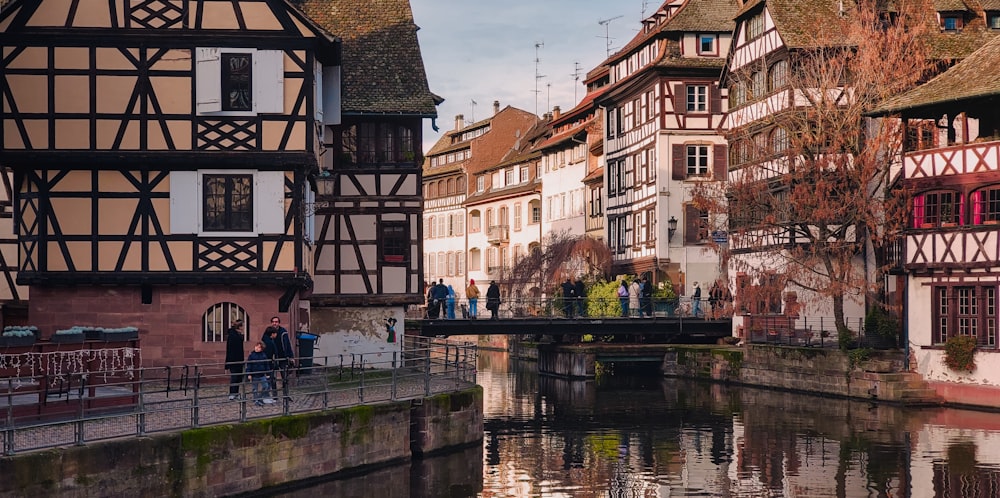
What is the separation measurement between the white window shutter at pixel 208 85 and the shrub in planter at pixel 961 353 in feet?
68.9

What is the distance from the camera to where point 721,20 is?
6775 cm

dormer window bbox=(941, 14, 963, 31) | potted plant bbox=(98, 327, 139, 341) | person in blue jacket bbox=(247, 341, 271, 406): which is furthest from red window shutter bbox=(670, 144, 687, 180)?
potted plant bbox=(98, 327, 139, 341)

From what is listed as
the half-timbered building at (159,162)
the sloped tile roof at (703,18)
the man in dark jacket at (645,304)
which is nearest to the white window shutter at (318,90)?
the half-timbered building at (159,162)

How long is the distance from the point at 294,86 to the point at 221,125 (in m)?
1.89

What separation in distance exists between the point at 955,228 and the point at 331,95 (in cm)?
1755

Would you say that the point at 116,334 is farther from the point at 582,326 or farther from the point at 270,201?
the point at 582,326

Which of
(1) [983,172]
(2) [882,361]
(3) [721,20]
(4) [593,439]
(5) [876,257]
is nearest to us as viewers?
(4) [593,439]

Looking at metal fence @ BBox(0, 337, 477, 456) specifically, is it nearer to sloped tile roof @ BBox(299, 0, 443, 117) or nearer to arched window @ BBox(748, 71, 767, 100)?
sloped tile roof @ BBox(299, 0, 443, 117)

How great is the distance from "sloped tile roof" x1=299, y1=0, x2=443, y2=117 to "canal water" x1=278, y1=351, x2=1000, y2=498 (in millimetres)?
9318

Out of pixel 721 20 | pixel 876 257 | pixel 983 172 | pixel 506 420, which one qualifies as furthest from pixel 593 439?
pixel 721 20

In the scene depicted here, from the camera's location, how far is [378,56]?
45.2 m

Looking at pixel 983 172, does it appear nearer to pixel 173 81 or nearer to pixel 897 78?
pixel 897 78

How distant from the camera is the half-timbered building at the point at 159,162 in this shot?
1362 inches

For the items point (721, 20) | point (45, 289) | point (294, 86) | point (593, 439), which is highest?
point (721, 20)
